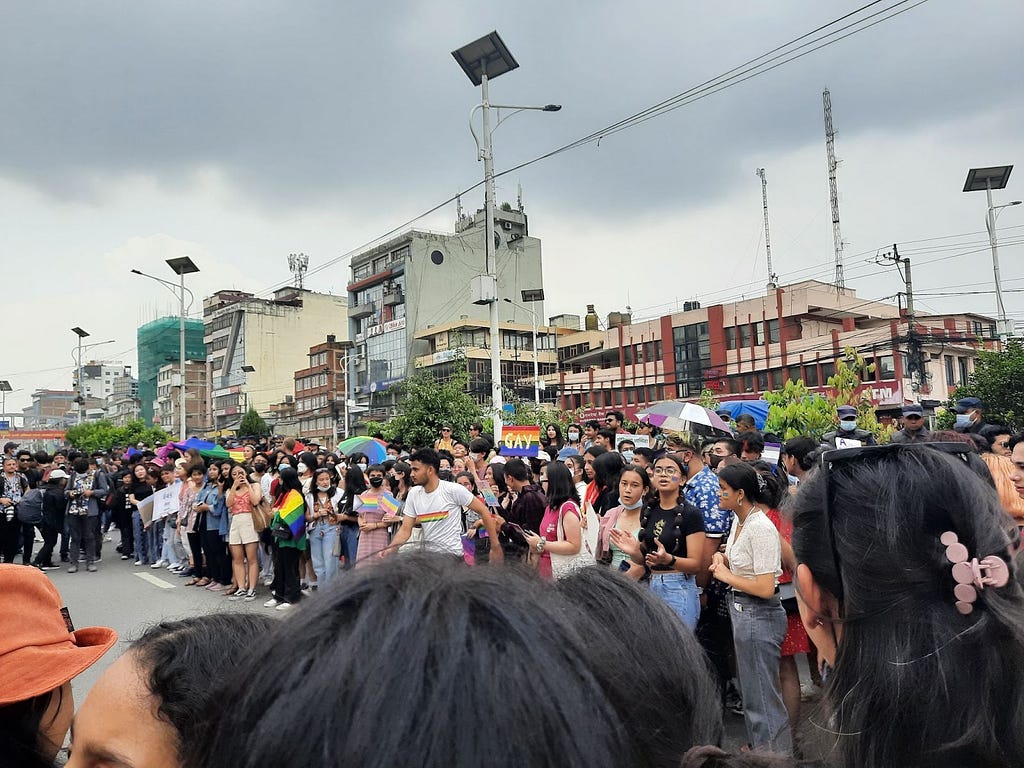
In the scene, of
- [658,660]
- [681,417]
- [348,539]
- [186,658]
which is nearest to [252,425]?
[348,539]

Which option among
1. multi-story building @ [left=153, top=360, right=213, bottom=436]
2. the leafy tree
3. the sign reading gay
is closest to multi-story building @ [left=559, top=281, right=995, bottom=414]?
the leafy tree

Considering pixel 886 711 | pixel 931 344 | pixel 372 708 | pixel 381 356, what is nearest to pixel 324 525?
pixel 886 711

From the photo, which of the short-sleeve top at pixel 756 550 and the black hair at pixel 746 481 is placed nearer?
the short-sleeve top at pixel 756 550

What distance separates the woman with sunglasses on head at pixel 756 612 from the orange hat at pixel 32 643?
331 centimetres

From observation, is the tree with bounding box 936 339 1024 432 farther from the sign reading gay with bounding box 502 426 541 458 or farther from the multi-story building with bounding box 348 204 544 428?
the multi-story building with bounding box 348 204 544 428

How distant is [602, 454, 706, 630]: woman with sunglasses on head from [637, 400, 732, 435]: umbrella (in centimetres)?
499

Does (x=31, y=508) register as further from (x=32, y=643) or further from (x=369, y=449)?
(x=32, y=643)

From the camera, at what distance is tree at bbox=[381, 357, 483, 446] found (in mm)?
18562

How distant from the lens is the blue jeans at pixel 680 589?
15.4 ft

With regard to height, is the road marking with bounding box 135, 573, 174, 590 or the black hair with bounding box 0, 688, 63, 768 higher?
the black hair with bounding box 0, 688, 63, 768

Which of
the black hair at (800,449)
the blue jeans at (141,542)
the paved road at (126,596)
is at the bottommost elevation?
the paved road at (126,596)

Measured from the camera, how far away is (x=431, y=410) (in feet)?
61.7

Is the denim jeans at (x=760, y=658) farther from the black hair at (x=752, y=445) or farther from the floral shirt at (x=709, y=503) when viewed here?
the black hair at (x=752, y=445)

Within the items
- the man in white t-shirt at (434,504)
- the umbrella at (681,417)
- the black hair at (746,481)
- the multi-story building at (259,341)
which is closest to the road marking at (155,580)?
the man in white t-shirt at (434,504)
